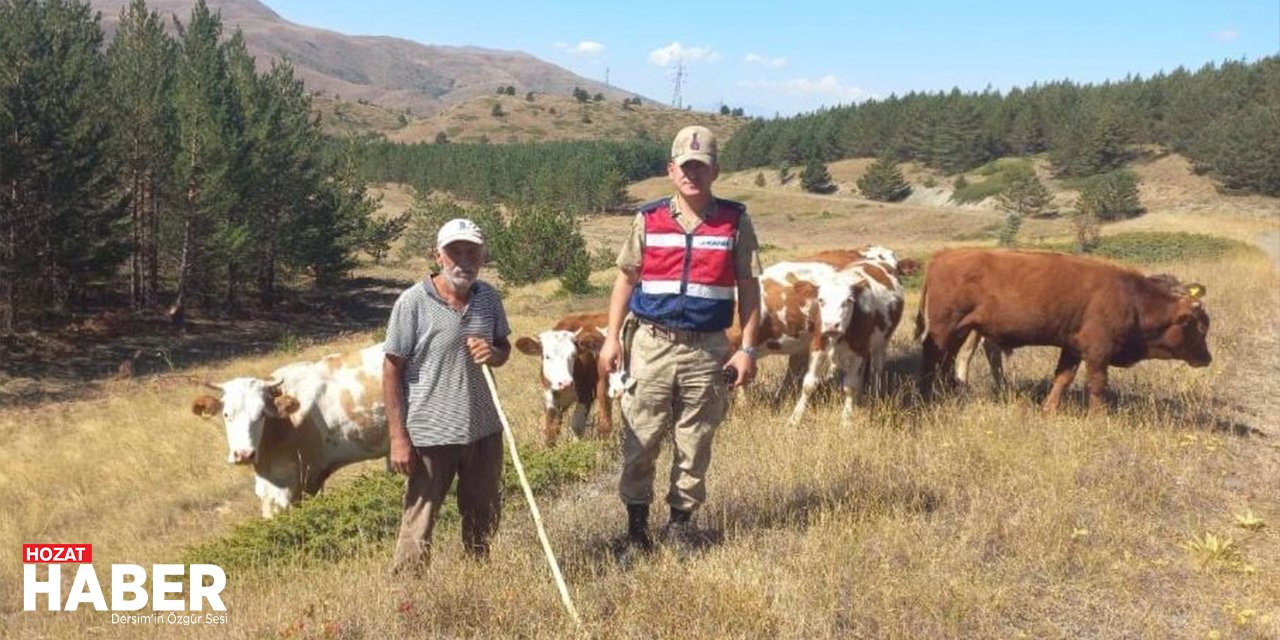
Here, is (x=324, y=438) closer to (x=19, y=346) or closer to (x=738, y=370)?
(x=738, y=370)

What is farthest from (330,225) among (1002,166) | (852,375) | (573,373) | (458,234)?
(1002,166)

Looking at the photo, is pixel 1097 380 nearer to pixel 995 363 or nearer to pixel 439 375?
pixel 995 363

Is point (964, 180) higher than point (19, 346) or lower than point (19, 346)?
higher

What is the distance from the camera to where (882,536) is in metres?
5.31

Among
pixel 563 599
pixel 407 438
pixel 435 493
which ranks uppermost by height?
pixel 407 438

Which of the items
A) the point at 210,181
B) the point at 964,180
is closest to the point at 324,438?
the point at 210,181

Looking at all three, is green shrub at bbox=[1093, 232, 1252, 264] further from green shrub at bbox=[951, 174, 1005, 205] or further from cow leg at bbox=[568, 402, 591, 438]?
green shrub at bbox=[951, 174, 1005, 205]

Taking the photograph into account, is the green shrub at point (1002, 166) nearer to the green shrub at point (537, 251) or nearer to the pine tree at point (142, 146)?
the green shrub at point (537, 251)

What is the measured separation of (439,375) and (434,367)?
0.05m

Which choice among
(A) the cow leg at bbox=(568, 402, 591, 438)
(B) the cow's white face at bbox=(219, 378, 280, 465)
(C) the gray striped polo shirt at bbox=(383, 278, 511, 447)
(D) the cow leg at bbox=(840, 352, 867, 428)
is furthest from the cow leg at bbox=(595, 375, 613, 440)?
(C) the gray striped polo shirt at bbox=(383, 278, 511, 447)

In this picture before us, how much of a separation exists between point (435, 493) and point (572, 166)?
103 m

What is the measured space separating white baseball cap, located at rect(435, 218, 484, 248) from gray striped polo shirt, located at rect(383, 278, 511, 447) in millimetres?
279

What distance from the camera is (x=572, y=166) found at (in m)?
106

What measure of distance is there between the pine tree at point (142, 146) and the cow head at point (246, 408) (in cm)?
3250
